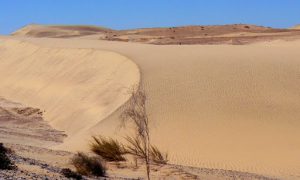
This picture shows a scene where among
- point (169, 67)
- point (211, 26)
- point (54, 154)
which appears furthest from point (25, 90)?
point (211, 26)

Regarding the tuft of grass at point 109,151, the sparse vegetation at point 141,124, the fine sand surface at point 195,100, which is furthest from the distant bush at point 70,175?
the fine sand surface at point 195,100

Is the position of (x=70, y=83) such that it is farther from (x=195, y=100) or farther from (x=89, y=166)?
(x=89, y=166)

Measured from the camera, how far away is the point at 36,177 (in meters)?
8.81

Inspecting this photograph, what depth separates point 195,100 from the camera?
2170 centimetres

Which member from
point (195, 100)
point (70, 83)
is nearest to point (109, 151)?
point (195, 100)

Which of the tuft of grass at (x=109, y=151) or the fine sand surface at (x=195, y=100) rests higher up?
the fine sand surface at (x=195, y=100)

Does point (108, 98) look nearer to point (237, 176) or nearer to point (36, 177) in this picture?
point (237, 176)

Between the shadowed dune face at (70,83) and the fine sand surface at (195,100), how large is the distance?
3.1 inches

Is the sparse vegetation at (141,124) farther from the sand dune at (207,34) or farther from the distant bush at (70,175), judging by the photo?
the sand dune at (207,34)

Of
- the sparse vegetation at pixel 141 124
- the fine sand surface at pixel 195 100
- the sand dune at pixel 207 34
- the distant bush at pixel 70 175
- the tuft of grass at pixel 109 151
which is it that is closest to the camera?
the distant bush at pixel 70 175

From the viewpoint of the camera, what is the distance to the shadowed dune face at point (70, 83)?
2325 centimetres

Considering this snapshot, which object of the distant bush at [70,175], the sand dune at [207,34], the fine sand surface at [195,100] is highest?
the sand dune at [207,34]

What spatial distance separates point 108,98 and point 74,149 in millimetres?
7641

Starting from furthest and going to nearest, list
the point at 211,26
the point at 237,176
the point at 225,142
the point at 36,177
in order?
1. the point at 211,26
2. the point at 225,142
3. the point at 237,176
4. the point at 36,177
